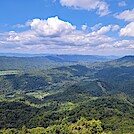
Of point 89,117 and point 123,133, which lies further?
point 89,117

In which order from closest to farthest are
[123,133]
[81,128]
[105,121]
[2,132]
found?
[123,133]
[81,128]
[2,132]
[105,121]

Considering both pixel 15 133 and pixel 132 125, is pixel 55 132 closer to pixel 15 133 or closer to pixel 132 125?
pixel 15 133

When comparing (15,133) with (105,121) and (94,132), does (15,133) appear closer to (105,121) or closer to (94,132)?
(94,132)

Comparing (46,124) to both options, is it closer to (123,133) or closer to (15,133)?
(15,133)

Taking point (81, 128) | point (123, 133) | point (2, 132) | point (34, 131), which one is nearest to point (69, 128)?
point (81, 128)

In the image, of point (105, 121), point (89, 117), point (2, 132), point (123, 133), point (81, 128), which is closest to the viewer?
point (123, 133)

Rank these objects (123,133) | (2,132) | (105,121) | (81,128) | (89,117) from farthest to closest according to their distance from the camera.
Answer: (89,117), (105,121), (2,132), (81,128), (123,133)

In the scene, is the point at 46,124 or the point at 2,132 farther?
the point at 46,124
